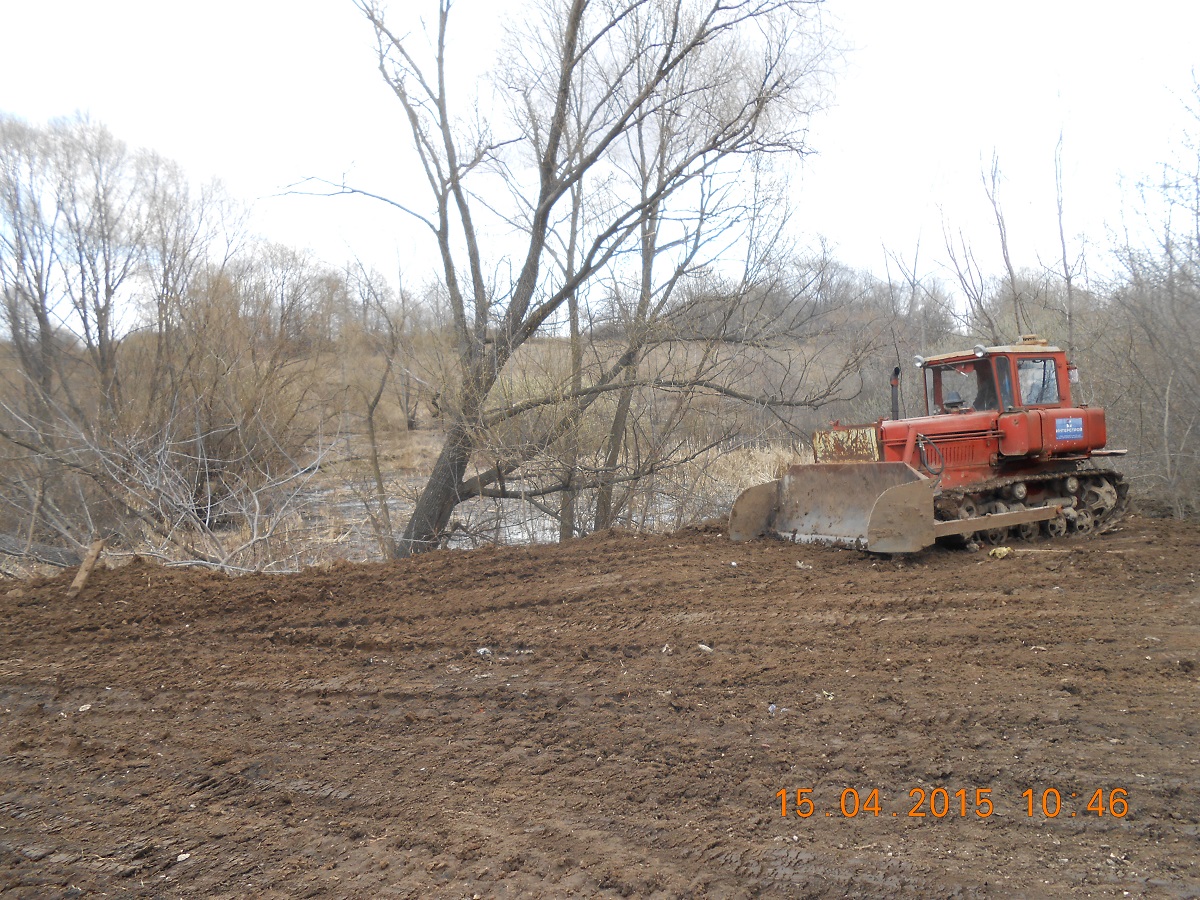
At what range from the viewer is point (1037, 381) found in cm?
909

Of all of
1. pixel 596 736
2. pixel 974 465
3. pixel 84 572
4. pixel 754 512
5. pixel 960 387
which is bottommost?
pixel 596 736

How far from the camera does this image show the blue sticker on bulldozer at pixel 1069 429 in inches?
345

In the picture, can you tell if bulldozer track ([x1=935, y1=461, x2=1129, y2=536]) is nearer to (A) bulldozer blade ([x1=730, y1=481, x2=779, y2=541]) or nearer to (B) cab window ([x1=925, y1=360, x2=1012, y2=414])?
(B) cab window ([x1=925, y1=360, x2=1012, y2=414])

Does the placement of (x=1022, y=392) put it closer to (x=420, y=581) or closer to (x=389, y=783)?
(x=420, y=581)

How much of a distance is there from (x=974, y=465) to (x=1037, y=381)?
1304mm

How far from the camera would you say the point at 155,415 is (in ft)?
46.1

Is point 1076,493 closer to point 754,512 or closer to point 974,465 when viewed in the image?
point 974,465

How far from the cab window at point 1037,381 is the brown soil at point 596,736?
2.61m

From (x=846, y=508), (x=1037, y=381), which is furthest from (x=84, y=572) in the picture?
(x=1037, y=381)

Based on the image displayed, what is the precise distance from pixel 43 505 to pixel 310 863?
11006 mm

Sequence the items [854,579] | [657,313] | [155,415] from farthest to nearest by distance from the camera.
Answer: [155,415]
[657,313]
[854,579]

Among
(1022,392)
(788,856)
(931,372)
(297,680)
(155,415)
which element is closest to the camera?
(788,856)

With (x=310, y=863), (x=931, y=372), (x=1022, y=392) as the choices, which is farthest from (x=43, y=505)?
(x=1022, y=392)

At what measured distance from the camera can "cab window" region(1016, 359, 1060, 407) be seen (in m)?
8.96
